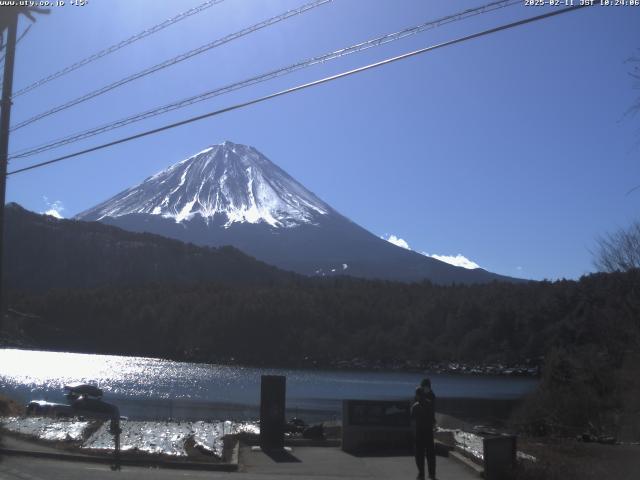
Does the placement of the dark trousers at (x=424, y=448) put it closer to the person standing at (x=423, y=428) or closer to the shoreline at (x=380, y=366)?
the person standing at (x=423, y=428)

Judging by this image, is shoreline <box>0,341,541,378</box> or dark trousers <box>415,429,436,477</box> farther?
shoreline <box>0,341,541,378</box>

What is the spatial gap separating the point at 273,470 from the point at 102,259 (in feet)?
522

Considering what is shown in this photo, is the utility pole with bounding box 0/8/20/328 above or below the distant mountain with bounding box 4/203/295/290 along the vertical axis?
below

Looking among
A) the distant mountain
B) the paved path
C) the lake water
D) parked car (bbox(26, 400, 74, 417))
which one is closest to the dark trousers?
the paved path

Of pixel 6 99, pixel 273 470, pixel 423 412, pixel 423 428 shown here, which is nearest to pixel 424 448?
pixel 423 428

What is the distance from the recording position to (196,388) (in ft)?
223

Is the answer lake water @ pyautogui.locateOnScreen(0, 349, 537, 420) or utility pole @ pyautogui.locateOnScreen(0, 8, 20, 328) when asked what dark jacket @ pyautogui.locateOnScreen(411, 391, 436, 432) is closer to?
utility pole @ pyautogui.locateOnScreen(0, 8, 20, 328)

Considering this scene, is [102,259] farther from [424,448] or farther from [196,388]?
[424,448]

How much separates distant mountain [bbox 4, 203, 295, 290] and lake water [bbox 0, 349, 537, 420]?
49.8 metres

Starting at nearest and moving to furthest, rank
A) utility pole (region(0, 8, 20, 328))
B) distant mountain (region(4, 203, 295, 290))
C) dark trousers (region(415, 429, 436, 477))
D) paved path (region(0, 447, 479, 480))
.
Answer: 1. dark trousers (region(415, 429, 436, 477))
2. paved path (region(0, 447, 479, 480))
3. utility pole (region(0, 8, 20, 328))
4. distant mountain (region(4, 203, 295, 290))

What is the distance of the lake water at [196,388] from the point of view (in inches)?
1882

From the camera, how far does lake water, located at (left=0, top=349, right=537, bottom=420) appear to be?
4781 cm

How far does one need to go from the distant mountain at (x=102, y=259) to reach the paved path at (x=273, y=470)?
14104 cm

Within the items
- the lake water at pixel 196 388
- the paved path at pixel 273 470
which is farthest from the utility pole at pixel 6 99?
the lake water at pixel 196 388
